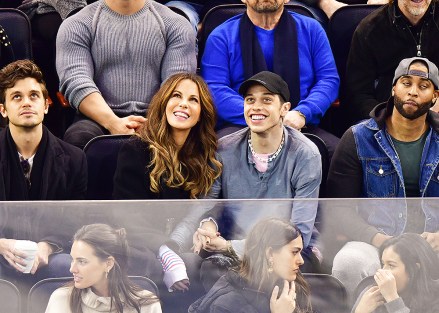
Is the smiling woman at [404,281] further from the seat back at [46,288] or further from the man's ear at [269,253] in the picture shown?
the seat back at [46,288]

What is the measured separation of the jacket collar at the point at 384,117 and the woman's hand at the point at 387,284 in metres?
0.96

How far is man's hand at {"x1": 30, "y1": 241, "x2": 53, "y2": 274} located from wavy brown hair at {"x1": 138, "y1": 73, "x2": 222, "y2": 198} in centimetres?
82

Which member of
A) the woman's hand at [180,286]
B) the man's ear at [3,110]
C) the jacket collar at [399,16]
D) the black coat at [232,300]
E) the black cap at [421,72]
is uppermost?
the jacket collar at [399,16]

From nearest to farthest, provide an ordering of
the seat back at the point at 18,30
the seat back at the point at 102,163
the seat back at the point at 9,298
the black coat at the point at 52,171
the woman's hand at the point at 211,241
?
the seat back at the point at 9,298, the woman's hand at the point at 211,241, the black coat at the point at 52,171, the seat back at the point at 102,163, the seat back at the point at 18,30

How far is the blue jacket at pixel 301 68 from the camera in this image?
4.71 meters

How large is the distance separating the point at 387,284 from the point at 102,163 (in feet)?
4.47

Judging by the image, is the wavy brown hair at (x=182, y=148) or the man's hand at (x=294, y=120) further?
the man's hand at (x=294, y=120)

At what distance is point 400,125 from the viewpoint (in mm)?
4266

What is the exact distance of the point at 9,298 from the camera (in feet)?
10.8

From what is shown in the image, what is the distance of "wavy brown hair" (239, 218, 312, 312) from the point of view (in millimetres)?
3359

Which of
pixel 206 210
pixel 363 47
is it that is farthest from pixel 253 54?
pixel 206 210

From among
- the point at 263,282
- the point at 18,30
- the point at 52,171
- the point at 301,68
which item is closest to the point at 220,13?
the point at 301,68

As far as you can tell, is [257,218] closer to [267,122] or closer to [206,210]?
[206,210]

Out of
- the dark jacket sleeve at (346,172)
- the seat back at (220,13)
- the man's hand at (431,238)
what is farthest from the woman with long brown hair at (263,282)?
the seat back at (220,13)
